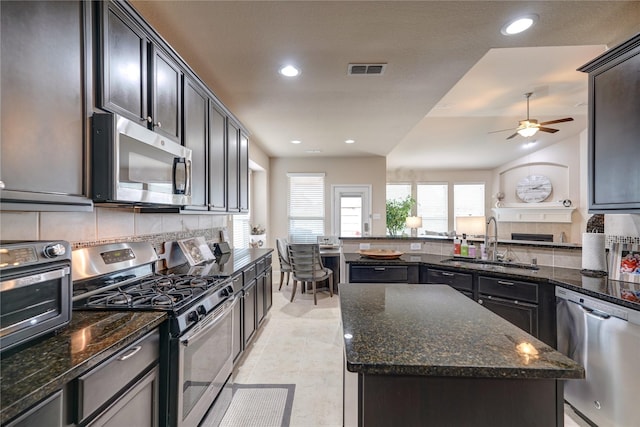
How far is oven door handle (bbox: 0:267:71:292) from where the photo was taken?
35.1 inches

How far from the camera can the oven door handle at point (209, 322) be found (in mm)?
1424

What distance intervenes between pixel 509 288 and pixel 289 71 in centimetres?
260

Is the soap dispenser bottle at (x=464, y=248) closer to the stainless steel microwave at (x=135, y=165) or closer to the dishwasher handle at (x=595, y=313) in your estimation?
the dishwasher handle at (x=595, y=313)

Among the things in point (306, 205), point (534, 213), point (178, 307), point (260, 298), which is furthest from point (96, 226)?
point (534, 213)

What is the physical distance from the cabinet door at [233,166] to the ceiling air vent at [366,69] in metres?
1.40

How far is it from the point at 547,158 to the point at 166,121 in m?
8.59

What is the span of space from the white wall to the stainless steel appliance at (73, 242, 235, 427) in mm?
4356

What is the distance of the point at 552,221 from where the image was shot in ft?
23.4

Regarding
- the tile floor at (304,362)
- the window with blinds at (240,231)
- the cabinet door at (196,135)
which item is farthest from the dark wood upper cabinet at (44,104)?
the window with blinds at (240,231)

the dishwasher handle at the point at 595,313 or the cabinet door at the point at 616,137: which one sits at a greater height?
the cabinet door at the point at 616,137

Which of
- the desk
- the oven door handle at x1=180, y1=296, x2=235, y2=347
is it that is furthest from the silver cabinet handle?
the desk

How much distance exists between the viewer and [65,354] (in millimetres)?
914

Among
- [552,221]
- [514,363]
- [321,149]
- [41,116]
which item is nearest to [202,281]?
[41,116]

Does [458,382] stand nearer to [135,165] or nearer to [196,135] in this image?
[135,165]
